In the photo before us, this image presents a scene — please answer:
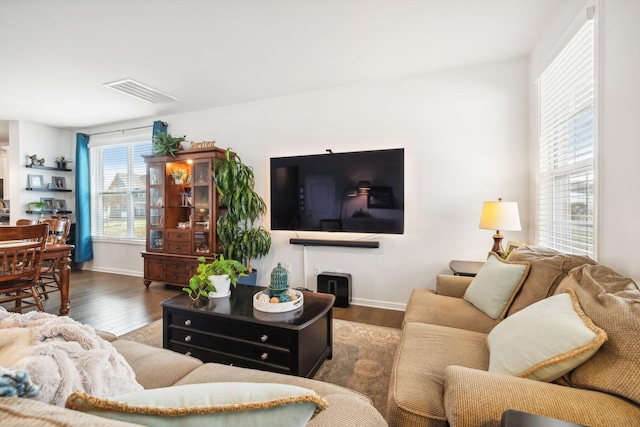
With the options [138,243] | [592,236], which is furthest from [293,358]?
[138,243]

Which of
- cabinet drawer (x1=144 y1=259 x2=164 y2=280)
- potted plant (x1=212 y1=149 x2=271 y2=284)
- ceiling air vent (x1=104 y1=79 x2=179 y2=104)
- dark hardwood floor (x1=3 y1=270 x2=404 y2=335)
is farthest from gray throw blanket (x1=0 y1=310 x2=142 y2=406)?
cabinet drawer (x1=144 y1=259 x2=164 y2=280)

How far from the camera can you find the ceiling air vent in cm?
304

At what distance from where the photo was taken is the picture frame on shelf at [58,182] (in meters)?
4.77

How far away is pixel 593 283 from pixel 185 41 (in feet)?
10.1

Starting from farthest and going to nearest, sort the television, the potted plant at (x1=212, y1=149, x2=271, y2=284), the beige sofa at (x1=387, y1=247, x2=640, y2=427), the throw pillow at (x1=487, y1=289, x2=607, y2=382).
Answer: the potted plant at (x1=212, y1=149, x2=271, y2=284) < the television < the throw pillow at (x1=487, y1=289, x2=607, y2=382) < the beige sofa at (x1=387, y1=247, x2=640, y2=427)

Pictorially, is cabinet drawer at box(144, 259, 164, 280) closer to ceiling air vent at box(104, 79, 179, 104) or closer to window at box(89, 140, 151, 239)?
window at box(89, 140, 151, 239)

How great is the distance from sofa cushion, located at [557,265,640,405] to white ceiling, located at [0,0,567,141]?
78.0 inches

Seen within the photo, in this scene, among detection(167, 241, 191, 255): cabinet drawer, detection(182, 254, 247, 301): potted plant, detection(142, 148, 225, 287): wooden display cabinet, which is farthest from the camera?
detection(167, 241, 191, 255): cabinet drawer

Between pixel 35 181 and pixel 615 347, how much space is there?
6676 mm

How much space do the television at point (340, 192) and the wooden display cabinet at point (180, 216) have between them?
87 centimetres

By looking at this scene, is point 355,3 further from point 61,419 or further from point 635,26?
point 61,419

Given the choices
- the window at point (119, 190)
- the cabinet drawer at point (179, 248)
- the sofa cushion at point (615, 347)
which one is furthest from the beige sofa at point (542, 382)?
the window at point (119, 190)

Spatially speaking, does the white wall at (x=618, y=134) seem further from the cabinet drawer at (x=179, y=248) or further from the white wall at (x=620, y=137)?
the cabinet drawer at (x=179, y=248)

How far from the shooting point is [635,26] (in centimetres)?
129
